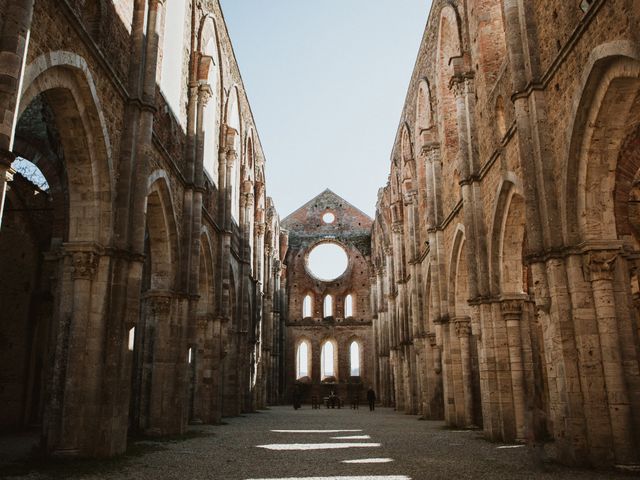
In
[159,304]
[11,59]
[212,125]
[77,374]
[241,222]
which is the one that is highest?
[212,125]

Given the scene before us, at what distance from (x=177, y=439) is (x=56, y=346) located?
5.12 metres

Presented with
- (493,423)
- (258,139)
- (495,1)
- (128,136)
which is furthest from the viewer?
(258,139)

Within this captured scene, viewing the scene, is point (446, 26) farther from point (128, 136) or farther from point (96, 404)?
point (96, 404)

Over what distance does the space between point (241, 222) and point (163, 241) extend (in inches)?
485

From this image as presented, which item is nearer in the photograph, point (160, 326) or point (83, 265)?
point (83, 265)

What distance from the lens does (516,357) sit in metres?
13.8

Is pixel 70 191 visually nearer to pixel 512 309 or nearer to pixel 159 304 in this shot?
pixel 159 304

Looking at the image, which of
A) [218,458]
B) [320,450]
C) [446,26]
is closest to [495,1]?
[446,26]

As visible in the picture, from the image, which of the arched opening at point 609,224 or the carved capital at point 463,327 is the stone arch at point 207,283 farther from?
the arched opening at point 609,224

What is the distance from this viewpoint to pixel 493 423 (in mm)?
14062

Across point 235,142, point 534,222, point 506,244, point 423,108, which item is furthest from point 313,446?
point 235,142

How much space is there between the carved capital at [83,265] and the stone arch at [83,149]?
1.12 feet

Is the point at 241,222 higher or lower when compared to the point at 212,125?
lower

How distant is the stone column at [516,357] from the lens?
535 inches
